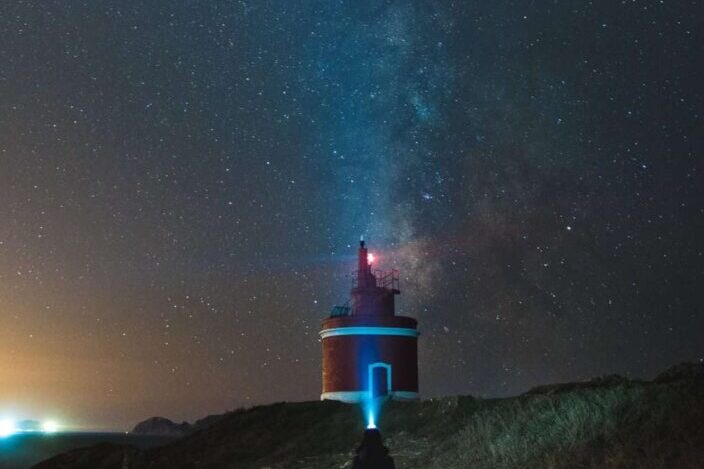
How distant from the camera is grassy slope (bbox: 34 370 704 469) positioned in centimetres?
1055

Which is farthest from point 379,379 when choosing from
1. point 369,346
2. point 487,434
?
point 487,434

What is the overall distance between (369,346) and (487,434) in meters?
19.1

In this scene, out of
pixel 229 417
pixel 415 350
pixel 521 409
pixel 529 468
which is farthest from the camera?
pixel 415 350

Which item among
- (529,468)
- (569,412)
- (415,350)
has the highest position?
(415,350)

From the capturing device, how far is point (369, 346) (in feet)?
109

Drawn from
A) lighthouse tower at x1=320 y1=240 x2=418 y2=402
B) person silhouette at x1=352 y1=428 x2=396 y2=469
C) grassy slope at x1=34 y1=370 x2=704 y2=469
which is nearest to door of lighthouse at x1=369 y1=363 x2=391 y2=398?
lighthouse tower at x1=320 y1=240 x2=418 y2=402

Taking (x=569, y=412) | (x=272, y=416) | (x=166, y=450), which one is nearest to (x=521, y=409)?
(x=569, y=412)

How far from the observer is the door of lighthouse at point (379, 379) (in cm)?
3297

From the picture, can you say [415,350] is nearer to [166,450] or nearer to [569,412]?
[166,450]

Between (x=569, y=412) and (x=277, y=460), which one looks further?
(x=277, y=460)

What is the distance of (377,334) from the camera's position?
3362 cm

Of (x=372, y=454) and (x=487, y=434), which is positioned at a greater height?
(x=487, y=434)

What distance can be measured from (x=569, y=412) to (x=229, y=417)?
18548 millimetres

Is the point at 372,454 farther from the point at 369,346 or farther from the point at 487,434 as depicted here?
the point at 369,346
